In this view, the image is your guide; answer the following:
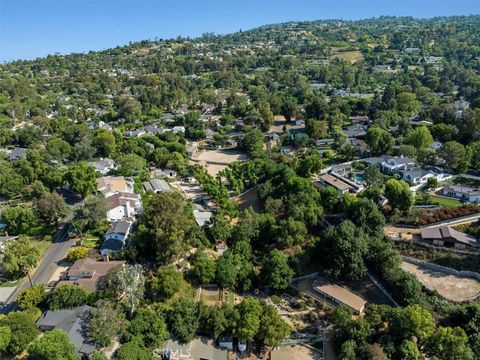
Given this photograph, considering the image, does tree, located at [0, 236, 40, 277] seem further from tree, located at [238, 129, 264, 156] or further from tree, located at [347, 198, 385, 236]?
tree, located at [238, 129, 264, 156]

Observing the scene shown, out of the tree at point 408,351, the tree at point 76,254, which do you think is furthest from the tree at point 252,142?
the tree at point 408,351

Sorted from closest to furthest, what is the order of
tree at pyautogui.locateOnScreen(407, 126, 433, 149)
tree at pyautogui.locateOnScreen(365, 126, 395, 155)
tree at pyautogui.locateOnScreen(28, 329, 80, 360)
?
tree at pyautogui.locateOnScreen(28, 329, 80, 360), tree at pyautogui.locateOnScreen(407, 126, 433, 149), tree at pyautogui.locateOnScreen(365, 126, 395, 155)

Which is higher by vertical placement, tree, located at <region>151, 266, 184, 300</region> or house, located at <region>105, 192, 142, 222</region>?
house, located at <region>105, 192, 142, 222</region>

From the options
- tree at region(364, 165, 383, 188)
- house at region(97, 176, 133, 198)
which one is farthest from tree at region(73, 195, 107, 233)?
tree at region(364, 165, 383, 188)

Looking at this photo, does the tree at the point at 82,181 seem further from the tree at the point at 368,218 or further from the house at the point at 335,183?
the tree at the point at 368,218

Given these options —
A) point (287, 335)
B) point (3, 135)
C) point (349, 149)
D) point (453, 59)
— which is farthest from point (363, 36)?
point (287, 335)

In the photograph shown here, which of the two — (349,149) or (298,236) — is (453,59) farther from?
(298,236)
